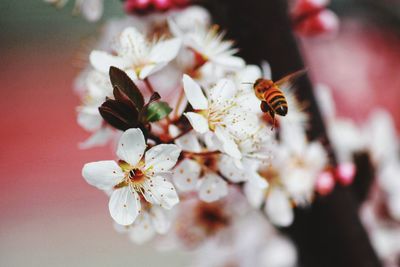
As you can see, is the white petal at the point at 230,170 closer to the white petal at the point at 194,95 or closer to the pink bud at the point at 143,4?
the white petal at the point at 194,95

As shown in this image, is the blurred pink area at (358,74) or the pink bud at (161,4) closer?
the pink bud at (161,4)

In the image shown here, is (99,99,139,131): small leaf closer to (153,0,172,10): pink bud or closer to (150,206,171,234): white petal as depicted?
(150,206,171,234): white petal

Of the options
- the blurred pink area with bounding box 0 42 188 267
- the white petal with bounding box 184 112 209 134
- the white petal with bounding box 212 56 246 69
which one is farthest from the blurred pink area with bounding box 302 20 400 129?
the white petal with bounding box 184 112 209 134

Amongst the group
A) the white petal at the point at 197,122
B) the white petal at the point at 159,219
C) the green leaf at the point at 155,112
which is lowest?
the white petal at the point at 159,219

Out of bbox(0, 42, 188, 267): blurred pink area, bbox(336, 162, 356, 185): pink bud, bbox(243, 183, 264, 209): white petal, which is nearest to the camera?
bbox(243, 183, 264, 209): white petal

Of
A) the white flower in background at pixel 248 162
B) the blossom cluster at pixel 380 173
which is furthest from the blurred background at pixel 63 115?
the white flower in background at pixel 248 162

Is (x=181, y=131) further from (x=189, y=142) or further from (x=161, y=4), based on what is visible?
(x=161, y=4)

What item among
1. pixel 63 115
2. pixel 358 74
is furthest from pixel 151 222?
pixel 63 115

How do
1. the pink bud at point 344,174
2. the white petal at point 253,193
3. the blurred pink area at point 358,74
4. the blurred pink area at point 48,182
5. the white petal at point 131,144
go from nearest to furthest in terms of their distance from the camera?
the white petal at point 131,144 < the white petal at point 253,193 < the pink bud at point 344,174 < the blurred pink area at point 358,74 < the blurred pink area at point 48,182
